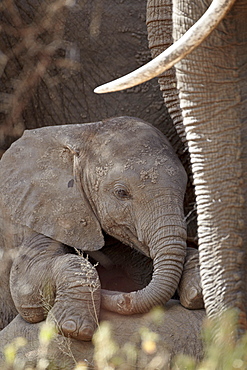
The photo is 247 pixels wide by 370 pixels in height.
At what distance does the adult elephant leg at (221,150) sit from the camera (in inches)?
133

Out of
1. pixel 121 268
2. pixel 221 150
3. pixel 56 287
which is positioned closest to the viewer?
pixel 221 150

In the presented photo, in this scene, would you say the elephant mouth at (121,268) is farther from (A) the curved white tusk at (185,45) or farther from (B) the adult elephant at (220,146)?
(A) the curved white tusk at (185,45)

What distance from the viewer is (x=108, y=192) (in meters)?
4.55

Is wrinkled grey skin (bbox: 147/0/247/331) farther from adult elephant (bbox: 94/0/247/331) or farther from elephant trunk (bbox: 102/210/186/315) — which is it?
elephant trunk (bbox: 102/210/186/315)

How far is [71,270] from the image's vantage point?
14.4 feet

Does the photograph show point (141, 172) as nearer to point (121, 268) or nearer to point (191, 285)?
point (191, 285)

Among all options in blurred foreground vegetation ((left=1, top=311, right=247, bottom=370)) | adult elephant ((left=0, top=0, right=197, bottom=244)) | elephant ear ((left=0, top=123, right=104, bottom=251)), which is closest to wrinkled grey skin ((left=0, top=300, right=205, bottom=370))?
blurred foreground vegetation ((left=1, top=311, right=247, bottom=370))

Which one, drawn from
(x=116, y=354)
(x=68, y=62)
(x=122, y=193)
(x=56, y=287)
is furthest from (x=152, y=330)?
(x=68, y=62)

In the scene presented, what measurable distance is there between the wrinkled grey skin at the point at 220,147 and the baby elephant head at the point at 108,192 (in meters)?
0.86

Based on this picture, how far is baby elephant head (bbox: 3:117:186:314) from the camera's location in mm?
4348

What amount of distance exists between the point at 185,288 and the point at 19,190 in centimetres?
93

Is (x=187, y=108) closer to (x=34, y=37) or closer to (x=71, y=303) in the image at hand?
(x=71, y=303)

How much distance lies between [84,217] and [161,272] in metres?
0.51

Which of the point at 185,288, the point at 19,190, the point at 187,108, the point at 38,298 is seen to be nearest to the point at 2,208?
the point at 19,190
